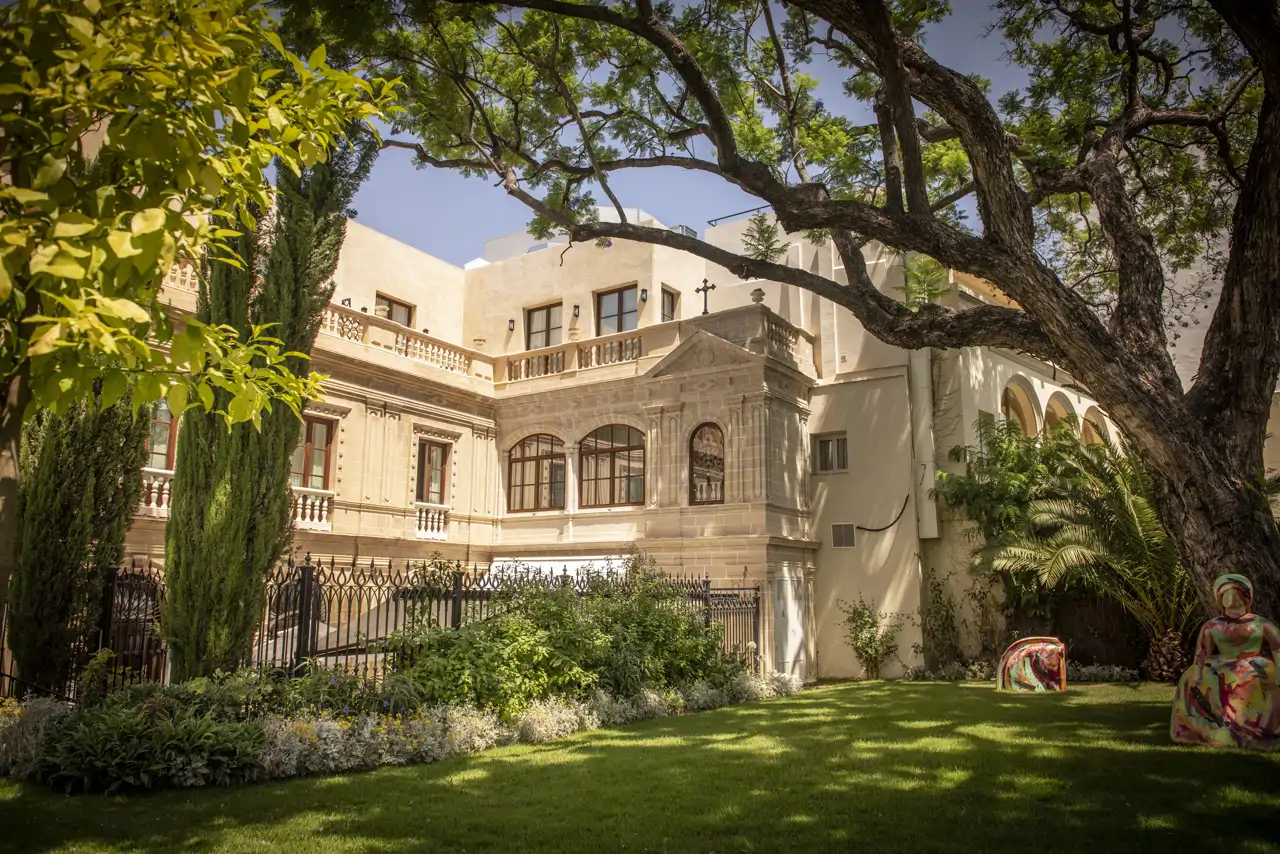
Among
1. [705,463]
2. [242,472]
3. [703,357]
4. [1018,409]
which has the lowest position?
[242,472]

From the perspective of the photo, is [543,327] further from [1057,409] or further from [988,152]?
[988,152]

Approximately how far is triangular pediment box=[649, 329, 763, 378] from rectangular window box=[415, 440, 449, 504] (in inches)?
194

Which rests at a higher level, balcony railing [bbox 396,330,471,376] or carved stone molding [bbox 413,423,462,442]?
balcony railing [bbox 396,330,471,376]

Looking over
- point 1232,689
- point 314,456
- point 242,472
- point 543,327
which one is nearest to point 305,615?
point 242,472

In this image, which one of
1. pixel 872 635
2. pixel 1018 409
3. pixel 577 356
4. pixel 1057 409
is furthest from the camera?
pixel 1057 409

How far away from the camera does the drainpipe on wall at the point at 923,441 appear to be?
16.5 meters

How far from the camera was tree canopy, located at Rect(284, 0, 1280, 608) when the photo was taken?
6.84 metres

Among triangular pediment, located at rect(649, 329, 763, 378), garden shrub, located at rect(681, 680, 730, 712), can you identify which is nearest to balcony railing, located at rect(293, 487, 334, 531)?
triangular pediment, located at rect(649, 329, 763, 378)

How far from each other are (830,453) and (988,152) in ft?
36.0

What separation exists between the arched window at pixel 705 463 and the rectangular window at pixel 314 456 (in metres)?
6.92

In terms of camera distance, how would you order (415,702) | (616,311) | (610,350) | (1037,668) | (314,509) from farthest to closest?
(616,311) → (610,350) → (314,509) → (1037,668) → (415,702)

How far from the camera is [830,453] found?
17891mm

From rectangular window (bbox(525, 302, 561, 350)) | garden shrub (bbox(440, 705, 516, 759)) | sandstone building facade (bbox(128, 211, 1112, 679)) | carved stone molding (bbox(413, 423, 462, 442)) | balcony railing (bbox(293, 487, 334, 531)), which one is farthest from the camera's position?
rectangular window (bbox(525, 302, 561, 350))

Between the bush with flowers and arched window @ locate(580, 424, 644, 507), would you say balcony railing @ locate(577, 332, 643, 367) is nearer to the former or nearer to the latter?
arched window @ locate(580, 424, 644, 507)
